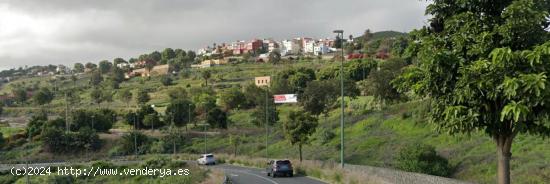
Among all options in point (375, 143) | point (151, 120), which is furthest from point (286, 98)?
point (375, 143)

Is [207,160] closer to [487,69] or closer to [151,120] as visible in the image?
[151,120]

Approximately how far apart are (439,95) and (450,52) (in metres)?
1.02

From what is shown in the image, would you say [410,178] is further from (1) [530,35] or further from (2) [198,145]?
(2) [198,145]

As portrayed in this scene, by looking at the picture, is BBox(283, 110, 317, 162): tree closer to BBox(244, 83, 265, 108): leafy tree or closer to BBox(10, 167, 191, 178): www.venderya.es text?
BBox(10, 167, 191, 178): www.venderya.es text

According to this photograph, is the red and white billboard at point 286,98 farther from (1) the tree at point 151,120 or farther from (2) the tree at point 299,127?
(2) the tree at point 299,127

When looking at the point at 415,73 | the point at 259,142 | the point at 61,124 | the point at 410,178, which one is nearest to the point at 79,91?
the point at 61,124

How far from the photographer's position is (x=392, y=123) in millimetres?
56219

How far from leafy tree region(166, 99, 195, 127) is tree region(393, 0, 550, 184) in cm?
8294

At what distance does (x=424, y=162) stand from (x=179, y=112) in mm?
64592

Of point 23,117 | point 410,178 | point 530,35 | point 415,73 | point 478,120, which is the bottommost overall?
point 23,117

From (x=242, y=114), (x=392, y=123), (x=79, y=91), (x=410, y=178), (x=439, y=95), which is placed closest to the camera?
(x=439, y=95)

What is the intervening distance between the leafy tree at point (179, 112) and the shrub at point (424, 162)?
203 ft

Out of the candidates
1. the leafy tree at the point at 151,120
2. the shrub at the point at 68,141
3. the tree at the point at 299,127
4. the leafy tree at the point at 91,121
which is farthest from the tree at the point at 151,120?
the tree at the point at 299,127

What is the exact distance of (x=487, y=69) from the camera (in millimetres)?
9000
